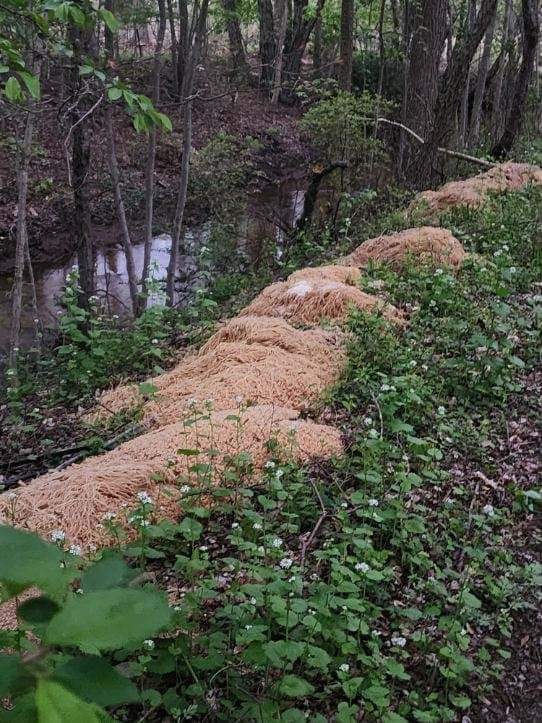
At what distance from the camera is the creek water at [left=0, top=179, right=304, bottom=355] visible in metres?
10.9

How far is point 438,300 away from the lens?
18.7 feet

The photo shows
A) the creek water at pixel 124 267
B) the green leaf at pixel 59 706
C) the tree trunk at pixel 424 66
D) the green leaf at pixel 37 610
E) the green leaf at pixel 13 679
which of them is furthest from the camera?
the tree trunk at pixel 424 66

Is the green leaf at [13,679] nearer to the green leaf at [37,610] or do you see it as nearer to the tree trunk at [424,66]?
the green leaf at [37,610]

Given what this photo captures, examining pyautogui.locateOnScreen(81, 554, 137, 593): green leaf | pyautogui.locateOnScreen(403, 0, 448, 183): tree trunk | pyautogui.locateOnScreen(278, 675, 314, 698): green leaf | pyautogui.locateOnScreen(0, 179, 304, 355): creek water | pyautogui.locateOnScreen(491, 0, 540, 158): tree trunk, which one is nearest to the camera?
pyautogui.locateOnScreen(81, 554, 137, 593): green leaf

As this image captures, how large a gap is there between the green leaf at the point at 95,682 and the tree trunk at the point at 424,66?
11783 millimetres

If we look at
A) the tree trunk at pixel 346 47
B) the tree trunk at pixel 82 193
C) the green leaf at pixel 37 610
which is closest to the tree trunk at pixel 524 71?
the tree trunk at pixel 346 47

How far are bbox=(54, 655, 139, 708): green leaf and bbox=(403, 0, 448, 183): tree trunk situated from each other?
11783 millimetres

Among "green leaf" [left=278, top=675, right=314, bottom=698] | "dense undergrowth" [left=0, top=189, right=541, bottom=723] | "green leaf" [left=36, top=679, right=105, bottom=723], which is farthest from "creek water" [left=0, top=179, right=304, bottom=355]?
"green leaf" [left=36, top=679, right=105, bottom=723]

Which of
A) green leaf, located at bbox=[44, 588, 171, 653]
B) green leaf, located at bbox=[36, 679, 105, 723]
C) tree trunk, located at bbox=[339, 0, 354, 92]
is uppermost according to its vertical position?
tree trunk, located at bbox=[339, 0, 354, 92]

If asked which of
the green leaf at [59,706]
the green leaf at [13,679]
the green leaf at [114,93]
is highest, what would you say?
the green leaf at [114,93]

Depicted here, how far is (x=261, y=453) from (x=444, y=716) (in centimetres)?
174

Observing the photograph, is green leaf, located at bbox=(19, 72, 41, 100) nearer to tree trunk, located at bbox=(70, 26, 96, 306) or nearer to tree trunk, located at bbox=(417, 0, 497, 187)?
tree trunk, located at bbox=(70, 26, 96, 306)

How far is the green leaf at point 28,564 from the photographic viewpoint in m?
0.75

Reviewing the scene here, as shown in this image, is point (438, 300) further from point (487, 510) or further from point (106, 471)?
point (106, 471)
